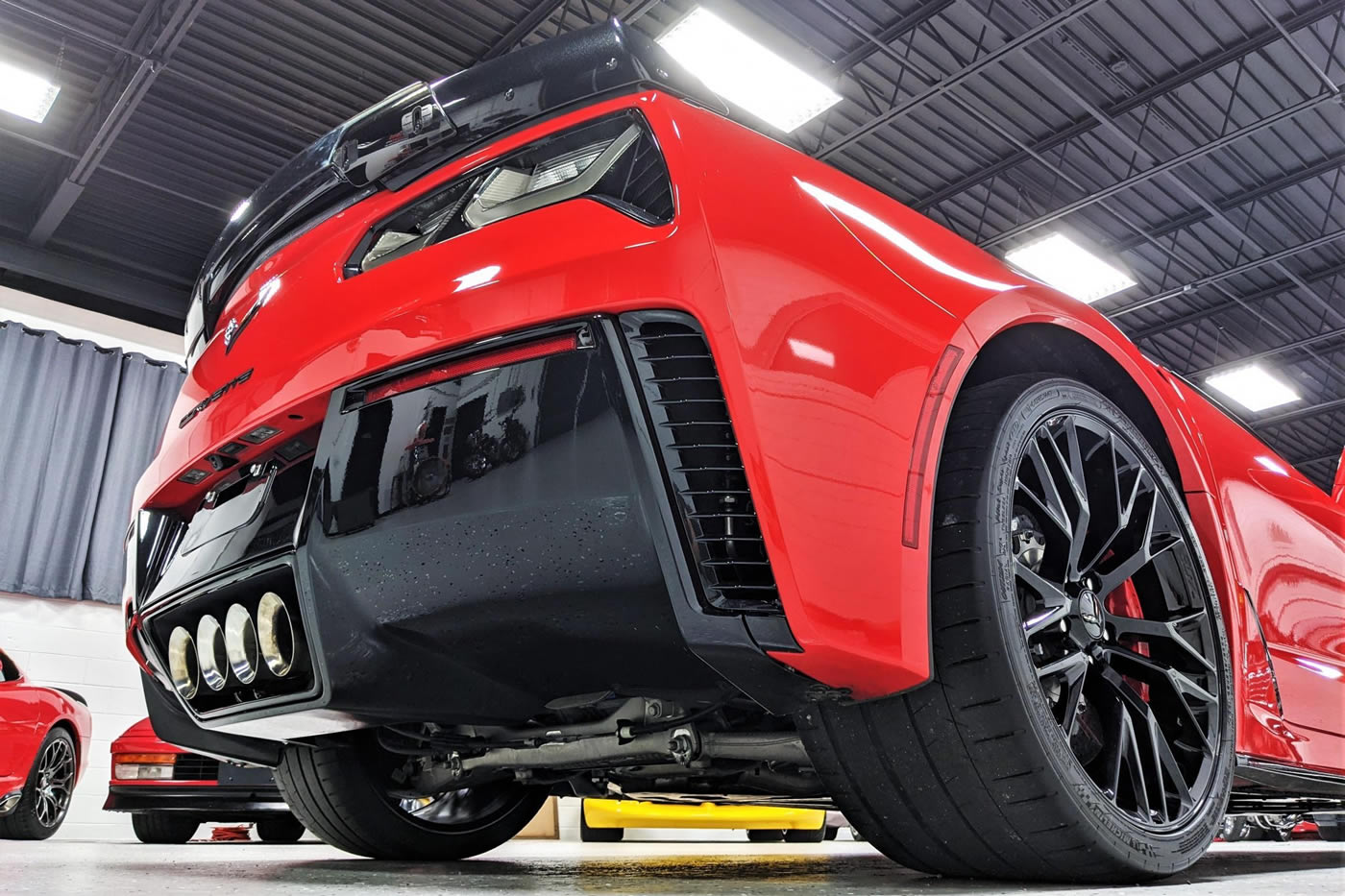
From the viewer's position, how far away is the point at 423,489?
1.48 metres

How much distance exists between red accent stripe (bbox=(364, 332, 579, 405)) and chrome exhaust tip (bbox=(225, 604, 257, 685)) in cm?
49

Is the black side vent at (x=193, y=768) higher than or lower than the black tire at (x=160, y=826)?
higher

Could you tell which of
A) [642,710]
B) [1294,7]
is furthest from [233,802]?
[1294,7]

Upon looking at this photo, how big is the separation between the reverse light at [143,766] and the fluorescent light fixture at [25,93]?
→ 602cm

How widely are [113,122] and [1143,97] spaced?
375 inches

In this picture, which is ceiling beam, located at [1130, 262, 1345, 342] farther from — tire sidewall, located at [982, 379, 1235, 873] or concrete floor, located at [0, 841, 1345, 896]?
tire sidewall, located at [982, 379, 1235, 873]

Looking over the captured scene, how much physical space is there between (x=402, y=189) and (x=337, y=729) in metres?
0.96

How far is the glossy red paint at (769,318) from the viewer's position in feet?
4.43

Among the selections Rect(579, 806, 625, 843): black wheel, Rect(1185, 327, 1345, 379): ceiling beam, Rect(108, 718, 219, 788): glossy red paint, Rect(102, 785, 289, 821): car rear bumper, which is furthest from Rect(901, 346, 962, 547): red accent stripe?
Rect(1185, 327, 1345, 379): ceiling beam

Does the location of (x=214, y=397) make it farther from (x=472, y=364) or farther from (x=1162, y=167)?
(x=1162, y=167)

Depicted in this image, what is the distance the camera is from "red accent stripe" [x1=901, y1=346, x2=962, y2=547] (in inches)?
58.4

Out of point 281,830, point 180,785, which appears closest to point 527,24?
point 180,785

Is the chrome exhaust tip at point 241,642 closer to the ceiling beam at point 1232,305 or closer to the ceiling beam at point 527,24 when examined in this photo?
the ceiling beam at point 527,24

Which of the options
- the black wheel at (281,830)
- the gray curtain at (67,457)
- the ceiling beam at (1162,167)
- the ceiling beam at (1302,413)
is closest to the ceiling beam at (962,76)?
the ceiling beam at (1162,167)
